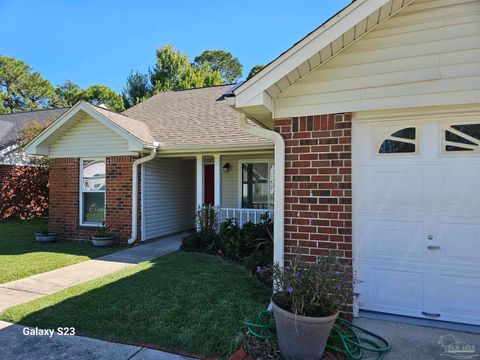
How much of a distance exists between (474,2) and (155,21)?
12.1 metres

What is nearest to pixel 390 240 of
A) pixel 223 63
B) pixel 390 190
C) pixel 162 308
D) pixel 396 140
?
pixel 390 190

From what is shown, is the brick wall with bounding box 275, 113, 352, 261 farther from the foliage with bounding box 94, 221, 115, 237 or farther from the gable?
the foliage with bounding box 94, 221, 115, 237

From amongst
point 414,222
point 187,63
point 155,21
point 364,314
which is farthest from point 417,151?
point 187,63

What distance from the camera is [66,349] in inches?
131

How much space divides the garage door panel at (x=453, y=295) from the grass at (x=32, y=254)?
22.3ft

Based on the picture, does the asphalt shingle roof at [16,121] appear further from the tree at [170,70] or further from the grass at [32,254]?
the tree at [170,70]

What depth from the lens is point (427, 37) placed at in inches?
136

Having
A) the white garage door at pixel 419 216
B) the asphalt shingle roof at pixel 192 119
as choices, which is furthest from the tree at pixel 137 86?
the white garage door at pixel 419 216

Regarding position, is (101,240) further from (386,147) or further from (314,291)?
(386,147)

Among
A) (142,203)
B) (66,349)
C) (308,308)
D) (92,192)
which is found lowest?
(66,349)

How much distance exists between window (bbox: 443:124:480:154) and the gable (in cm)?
748

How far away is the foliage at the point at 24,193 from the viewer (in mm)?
13453

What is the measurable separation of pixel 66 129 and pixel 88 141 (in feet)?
2.70

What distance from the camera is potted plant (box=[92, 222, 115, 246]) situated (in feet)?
28.3
